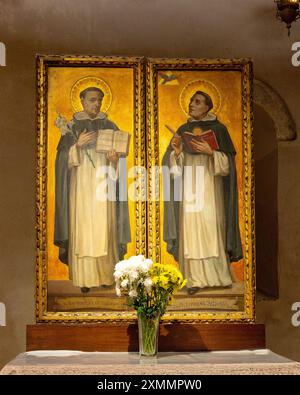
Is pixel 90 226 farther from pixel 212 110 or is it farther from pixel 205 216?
pixel 212 110

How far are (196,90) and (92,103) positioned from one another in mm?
722

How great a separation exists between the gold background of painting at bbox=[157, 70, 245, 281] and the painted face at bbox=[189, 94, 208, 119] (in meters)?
0.07

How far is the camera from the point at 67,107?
454 centimetres

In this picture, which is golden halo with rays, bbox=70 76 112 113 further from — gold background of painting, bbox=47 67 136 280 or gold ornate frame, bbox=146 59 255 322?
gold ornate frame, bbox=146 59 255 322

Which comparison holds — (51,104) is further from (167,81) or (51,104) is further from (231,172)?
(231,172)

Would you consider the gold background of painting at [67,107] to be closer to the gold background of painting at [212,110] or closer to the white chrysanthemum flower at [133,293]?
the gold background of painting at [212,110]

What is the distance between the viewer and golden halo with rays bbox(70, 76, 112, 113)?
15.0 feet

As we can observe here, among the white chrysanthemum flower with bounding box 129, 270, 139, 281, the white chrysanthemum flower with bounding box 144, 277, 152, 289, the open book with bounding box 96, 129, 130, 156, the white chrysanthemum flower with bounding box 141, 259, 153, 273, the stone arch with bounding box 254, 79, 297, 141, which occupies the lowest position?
the white chrysanthemum flower with bounding box 144, 277, 152, 289

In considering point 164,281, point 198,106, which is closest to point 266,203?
point 198,106

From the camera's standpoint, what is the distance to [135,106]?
4570 mm

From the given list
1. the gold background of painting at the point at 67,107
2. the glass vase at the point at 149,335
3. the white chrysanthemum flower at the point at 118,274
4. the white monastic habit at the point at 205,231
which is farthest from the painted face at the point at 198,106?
the glass vase at the point at 149,335

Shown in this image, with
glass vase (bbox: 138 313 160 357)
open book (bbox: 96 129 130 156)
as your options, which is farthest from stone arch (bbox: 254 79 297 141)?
glass vase (bbox: 138 313 160 357)

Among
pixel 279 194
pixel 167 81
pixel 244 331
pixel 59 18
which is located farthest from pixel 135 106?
pixel 244 331

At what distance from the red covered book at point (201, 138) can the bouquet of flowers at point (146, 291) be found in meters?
0.91
